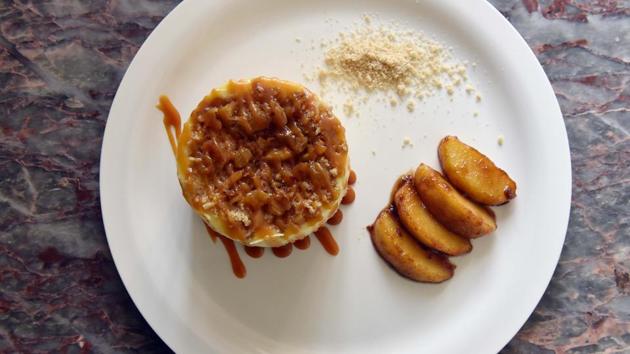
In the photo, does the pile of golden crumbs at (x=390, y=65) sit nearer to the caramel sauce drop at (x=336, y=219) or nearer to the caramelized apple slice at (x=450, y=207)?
the caramelized apple slice at (x=450, y=207)

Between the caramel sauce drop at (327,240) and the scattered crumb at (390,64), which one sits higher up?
the scattered crumb at (390,64)

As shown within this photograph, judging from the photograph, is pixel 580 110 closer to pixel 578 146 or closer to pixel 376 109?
pixel 578 146

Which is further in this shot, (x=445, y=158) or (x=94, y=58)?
(x=94, y=58)

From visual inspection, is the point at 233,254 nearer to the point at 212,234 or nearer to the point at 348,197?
the point at 212,234

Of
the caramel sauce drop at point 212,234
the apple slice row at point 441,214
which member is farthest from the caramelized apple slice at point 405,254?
the caramel sauce drop at point 212,234

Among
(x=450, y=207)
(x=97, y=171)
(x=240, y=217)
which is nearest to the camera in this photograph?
(x=240, y=217)

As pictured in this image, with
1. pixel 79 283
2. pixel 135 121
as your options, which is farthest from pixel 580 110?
pixel 79 283

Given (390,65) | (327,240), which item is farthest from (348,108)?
(327,240)
